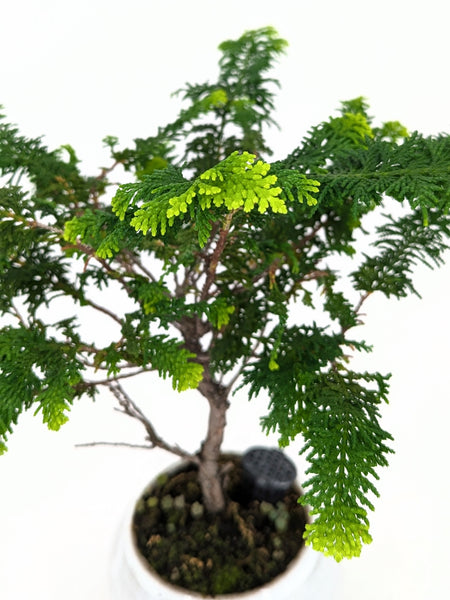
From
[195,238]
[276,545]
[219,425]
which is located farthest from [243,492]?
[195,238]

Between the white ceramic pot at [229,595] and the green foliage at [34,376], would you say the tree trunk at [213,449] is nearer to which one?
the white ceramic pot at [229,595]

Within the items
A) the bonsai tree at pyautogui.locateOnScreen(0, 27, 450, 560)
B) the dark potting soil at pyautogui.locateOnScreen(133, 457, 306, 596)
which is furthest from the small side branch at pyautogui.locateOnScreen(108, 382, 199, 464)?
the dark potting soil at pyautogui.locateOnScreen(133, 457, 306, 596)

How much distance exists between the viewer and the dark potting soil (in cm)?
132

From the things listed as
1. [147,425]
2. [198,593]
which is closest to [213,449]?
[147,425]

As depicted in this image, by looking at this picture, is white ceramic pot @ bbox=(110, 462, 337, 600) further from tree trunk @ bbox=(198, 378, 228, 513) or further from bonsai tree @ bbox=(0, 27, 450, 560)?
bonsai tree @ bbox=(0, 27, 450, 560)

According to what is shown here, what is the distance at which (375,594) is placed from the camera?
1553mm

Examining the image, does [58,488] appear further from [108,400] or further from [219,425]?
[219,425]

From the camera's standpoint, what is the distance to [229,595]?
1271 mm

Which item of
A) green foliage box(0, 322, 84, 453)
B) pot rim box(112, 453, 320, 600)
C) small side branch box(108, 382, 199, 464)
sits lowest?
pot rim box(112, 453, 320, 600)

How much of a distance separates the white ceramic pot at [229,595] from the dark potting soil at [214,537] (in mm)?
23

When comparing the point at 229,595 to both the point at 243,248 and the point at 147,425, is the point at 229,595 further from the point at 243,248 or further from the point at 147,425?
the point at 243,248

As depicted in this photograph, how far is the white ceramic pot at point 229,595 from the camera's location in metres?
1.28

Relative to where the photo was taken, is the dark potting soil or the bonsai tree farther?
the dark potting soil

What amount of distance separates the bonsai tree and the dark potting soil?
39 cm
